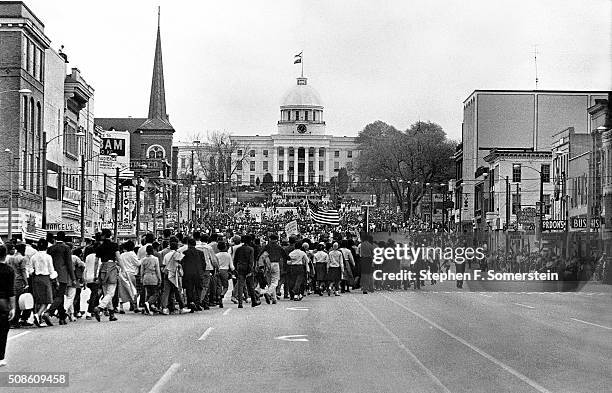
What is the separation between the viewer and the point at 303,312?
1200 inches

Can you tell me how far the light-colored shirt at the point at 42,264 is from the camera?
2556 cm

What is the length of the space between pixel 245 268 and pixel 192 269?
266cm

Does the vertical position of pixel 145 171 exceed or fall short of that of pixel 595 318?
it exceeds it

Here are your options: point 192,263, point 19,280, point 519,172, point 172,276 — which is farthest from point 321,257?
point 519,172

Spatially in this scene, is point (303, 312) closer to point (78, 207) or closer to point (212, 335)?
point (212, 335)

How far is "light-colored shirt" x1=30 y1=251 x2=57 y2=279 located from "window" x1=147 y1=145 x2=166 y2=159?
449 feet

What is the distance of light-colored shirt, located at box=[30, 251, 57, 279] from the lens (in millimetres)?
25562

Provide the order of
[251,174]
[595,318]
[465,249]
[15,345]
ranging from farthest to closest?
[251,174], [465,249], [595,318], [15,345]

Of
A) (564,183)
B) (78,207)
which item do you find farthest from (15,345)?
(78,207)

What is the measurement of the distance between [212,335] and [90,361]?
4.87 meters

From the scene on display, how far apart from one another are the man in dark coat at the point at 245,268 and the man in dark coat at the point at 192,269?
2074 millimetres

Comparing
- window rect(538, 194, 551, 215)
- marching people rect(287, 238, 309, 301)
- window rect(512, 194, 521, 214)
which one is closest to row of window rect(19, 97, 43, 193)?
window rect(512, 194, 521, 214)

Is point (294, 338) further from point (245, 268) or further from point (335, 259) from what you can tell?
point (335, 259)

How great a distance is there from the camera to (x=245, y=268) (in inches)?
1289
